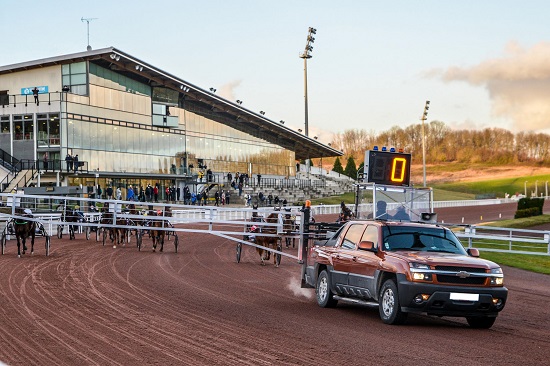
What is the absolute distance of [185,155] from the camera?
75.4 meters

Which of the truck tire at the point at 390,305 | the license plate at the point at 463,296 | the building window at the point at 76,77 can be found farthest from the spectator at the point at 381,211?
the building window at the point at 76,77

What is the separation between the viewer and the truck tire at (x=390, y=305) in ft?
42.7

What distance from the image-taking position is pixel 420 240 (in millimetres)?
14406

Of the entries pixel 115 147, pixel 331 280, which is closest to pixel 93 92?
pixel 115 147

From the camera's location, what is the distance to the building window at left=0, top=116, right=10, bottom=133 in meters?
62.2

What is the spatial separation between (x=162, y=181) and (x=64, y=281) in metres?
52.6

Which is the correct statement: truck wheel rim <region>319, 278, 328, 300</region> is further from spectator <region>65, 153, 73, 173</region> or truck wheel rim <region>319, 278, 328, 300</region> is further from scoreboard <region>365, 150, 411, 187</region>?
spectator <region>65, 153, 73, 173</region>

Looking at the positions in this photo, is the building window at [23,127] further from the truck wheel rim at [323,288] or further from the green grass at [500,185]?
the green grass at [500,185]

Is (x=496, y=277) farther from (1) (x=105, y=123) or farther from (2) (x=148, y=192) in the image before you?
(1) (x=105, y=123)

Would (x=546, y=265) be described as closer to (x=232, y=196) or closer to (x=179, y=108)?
(x=232, y=196)

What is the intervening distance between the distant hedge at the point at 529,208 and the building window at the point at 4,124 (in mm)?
38518

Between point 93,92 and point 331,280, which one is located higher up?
point 93,92

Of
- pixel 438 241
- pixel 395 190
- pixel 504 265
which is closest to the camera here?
pixel 438 241

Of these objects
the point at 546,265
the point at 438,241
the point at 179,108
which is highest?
the point at 179,108
